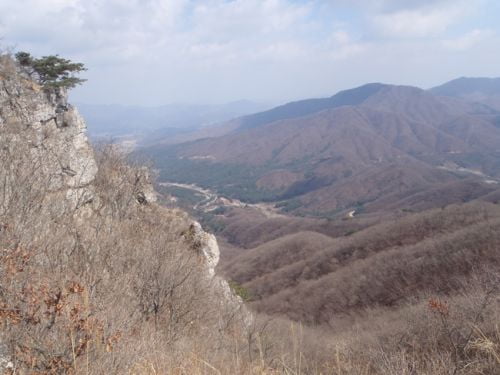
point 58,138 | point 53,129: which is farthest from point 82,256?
point 53,129

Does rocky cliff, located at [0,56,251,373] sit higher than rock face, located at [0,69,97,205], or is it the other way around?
rock face, located at [0,69,97,205]

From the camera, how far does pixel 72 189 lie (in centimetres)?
1644

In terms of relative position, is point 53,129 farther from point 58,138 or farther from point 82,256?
point 82,256

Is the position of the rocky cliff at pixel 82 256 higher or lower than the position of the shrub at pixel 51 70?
lower

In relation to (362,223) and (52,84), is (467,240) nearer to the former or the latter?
(52,84)

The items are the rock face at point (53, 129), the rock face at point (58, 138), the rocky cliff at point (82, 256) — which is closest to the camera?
the rocky cliff at point (82, 256)

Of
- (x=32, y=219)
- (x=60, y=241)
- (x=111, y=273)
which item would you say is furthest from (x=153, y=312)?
(x=32, y=219)

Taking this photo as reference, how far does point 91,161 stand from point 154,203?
178 inches

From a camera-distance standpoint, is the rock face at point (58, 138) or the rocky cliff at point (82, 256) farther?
the rock face at point (58, 138)

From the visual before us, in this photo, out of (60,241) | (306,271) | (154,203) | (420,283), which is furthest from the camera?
(306,271)

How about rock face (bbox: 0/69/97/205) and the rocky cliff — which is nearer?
the rocky cliff

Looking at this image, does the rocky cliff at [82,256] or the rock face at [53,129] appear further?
the rock face at [53,129]

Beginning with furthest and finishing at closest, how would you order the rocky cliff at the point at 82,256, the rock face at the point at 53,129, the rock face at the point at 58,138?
the rock face at the point at 53,129 → the rock face at the point at 58,138 → the rocky cliff at the point at 82,256

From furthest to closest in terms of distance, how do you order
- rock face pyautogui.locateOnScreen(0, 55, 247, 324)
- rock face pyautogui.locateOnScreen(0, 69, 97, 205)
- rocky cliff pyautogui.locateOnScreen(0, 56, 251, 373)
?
1. rock face pyautogui.locateOnScreen(0, 69, 97, 205)
2. rock face pyautogui.locateOnScreen(0, 55, 247, 324)
3. rocky cliff pyautogui.locateOnScreen(0, 56, 251, 373)
